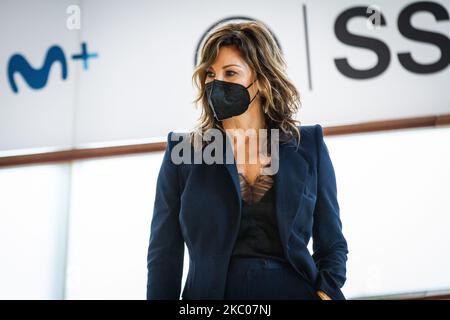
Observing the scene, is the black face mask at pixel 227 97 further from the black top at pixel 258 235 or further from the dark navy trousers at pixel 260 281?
the dark navy trousers at pixel 260 281

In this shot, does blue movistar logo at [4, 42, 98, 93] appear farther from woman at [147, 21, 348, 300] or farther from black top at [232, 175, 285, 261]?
black top at [232, 175, 285, 261]

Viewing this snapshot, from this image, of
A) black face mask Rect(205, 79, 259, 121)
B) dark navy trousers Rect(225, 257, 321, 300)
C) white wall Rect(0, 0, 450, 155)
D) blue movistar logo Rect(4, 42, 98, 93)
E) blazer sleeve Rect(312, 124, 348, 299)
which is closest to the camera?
dark navy trousers Rect(225, 257, 321, 300)

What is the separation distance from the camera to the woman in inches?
49.6

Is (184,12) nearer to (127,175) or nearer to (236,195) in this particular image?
(127,175)

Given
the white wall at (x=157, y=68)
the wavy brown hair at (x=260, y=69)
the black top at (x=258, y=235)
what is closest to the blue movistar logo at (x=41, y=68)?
the white wall at (x=157, y=68)

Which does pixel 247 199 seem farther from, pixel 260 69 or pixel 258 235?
pixel 260 69

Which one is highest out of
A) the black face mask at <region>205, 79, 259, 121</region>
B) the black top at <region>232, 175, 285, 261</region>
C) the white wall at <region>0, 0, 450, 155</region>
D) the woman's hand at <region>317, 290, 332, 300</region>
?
the white wall at <region>0, 0, 450, 155</region>

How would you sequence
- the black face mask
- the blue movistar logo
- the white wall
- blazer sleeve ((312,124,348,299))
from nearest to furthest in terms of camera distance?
blazer sleeve ((312,124,348,299)) → the black face mask → the white wall → the blue movistar logo

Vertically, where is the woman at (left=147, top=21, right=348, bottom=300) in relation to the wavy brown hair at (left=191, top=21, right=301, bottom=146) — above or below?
below

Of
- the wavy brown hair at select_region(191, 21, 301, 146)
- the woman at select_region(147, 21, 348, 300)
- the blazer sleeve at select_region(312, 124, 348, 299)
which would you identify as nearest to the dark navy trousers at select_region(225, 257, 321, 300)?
the woman at select_region(147, 21, 348, 300)

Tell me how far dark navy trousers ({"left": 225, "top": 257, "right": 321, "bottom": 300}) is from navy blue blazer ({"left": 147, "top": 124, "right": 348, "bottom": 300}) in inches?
0.9

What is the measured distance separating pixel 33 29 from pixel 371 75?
1.67 m

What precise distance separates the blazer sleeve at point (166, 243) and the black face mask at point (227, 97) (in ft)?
0.72

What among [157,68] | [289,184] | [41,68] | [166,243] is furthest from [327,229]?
[41,68]
